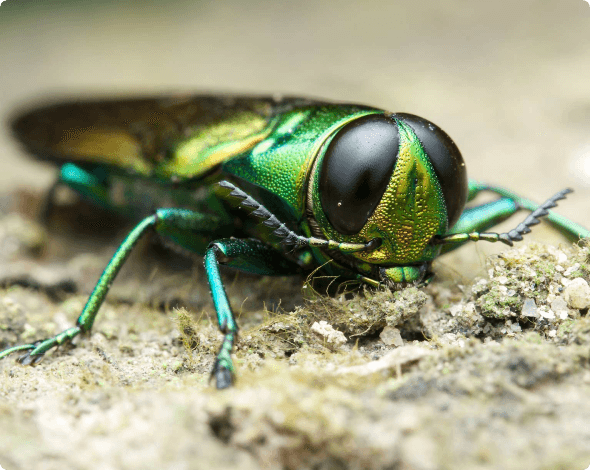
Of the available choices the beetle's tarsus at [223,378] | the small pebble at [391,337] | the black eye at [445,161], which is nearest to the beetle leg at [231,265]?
the beetle's tarsus at [223,378]

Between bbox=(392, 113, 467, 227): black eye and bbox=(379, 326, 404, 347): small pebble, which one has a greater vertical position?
bbox=(392, 113, 467, 227): black eye

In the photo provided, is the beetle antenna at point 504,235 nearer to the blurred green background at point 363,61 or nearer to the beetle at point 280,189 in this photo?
the beetle at point 280,189

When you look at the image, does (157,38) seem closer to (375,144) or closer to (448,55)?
(448,55)

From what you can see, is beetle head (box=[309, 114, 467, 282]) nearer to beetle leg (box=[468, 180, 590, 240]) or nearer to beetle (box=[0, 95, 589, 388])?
beetle (box=[0, 95, 589, 388])

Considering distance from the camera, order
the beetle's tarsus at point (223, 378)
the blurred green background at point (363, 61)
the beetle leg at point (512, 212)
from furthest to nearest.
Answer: the blurred green background at point (363, 61), the beetle leg at point (512, 212), the beetle's tarsus at point (223, 378)

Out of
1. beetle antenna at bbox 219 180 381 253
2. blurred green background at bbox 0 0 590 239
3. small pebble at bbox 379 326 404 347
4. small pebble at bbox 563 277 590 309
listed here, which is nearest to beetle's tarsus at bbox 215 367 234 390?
beetle antenna at bbox 219 180 381 253

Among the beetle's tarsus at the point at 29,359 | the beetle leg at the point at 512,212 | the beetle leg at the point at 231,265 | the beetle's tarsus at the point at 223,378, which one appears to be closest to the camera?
the beetle's tarsus at the point at 223,378

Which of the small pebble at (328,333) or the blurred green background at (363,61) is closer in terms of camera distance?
the small pebble at (328,333)
